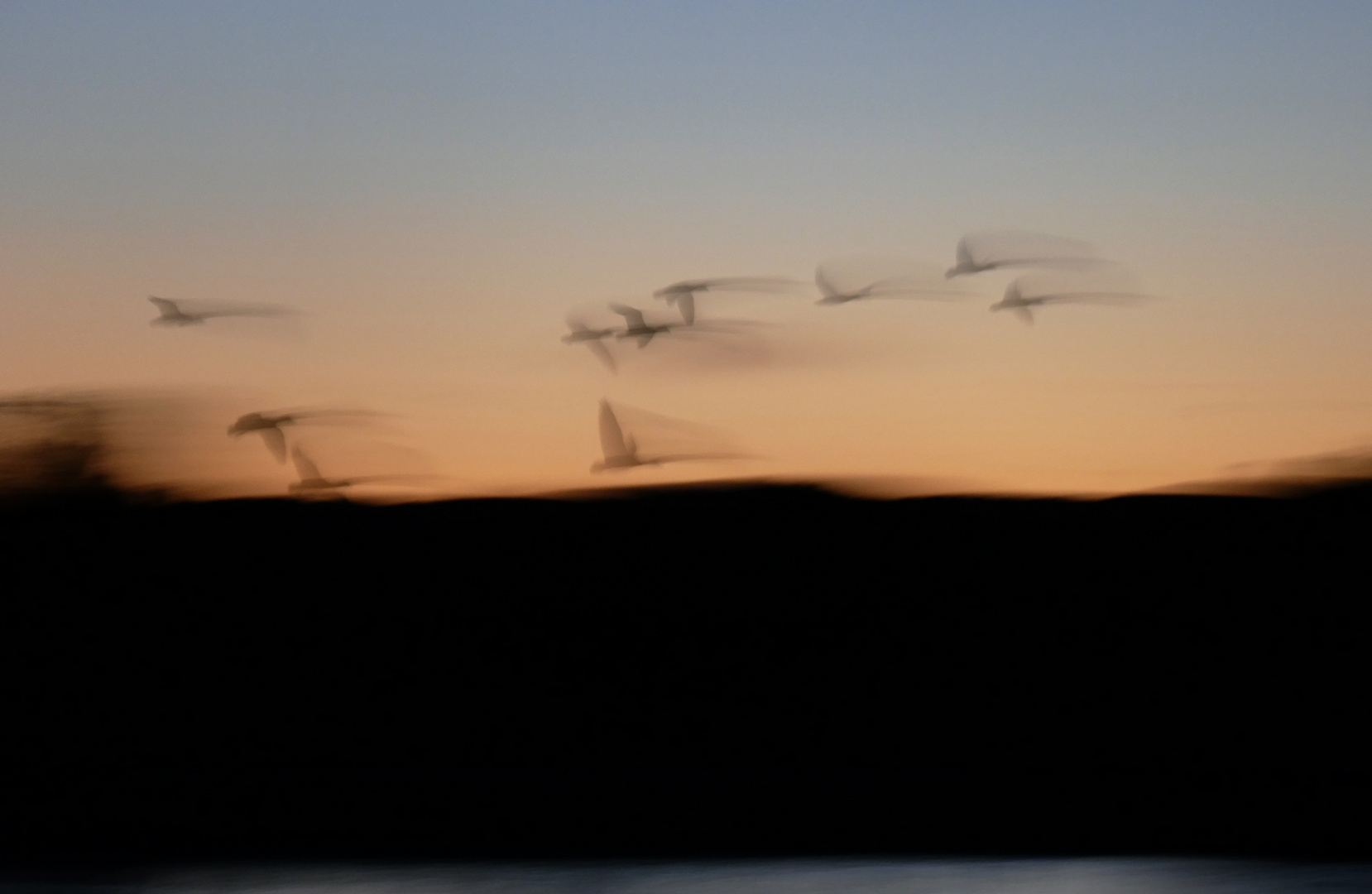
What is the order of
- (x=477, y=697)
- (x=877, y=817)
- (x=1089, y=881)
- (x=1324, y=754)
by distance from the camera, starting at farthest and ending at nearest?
(x=477, y=697), (x=1324, y=754), (x=877, y=817), (x=1089, y=881)

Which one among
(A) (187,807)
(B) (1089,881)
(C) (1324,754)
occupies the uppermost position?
(A) (187,807)

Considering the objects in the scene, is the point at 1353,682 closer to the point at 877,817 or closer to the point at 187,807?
the point at 877,817

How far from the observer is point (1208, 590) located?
29.7 feet

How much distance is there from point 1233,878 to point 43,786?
4836mm

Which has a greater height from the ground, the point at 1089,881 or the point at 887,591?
the point at 887,591

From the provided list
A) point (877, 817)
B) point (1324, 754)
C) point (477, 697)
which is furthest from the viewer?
point (477, 697)

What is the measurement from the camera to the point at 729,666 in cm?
859

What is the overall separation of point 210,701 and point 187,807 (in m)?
2.81

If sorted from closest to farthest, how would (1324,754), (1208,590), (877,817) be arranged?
(877,817) < (1324,754) < (1208,590)

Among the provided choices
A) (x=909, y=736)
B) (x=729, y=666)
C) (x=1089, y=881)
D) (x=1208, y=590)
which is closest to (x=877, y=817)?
(x=1089, y=881)

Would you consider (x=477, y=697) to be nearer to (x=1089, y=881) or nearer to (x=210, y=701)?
(x=210, y=701)

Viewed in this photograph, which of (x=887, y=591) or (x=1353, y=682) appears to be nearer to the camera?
(x=1353, y=682)

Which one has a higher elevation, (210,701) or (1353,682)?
(210,701)

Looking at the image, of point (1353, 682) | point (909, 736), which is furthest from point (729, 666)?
point (1353, 682)
